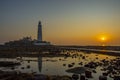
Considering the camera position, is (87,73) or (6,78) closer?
(6,78)

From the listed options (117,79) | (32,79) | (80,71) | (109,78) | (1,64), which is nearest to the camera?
(32,79)

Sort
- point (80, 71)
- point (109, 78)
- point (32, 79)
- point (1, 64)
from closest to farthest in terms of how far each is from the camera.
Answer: point (32, 79)
point (109, 78)
point (80, 71)
point (1, 64)

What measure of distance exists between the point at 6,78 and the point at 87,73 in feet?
52.3

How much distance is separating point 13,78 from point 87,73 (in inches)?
585

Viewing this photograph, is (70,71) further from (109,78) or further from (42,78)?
(42,78)

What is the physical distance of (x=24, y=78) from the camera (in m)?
44.4

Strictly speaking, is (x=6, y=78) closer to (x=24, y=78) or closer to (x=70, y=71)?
(x=24, y=78)

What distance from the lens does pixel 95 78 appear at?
49219mm

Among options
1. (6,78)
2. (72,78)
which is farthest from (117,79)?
(6,78)

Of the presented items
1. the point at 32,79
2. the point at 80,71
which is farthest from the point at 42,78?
the point at 80,71

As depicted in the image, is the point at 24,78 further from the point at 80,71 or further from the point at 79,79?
the point at 80,71

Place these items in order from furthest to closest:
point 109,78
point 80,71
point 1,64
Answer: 1. point 1,64
2. point 80,71
3. point 109,78

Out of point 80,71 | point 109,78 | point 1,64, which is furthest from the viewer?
point 1,64

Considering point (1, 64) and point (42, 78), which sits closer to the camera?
point (42, 78)
